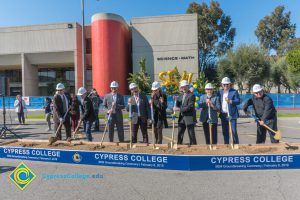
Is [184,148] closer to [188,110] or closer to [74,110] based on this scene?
[188,110]

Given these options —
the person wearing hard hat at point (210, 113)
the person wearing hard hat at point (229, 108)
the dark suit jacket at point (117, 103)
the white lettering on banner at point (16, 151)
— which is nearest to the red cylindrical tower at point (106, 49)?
the dark suit jacket at point (117, 103)

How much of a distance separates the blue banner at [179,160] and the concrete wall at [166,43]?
22693mm

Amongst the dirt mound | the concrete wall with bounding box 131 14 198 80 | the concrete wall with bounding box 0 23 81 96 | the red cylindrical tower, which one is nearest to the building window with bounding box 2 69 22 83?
the concrete wall with bounding box 0 23 81 96

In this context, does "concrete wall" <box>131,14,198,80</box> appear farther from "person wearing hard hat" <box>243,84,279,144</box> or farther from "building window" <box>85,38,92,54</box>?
"person wearing hard hat" <box>243,84,279,144</box>

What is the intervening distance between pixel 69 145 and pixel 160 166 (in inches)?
104

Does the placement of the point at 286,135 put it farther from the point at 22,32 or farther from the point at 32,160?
the point at 22,32

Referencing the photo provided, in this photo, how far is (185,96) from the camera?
227 inches

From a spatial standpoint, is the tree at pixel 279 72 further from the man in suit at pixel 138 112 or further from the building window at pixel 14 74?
the building window at pixel 14 74

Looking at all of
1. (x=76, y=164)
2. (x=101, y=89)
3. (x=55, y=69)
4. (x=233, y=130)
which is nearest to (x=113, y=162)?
(x=76, y=164)

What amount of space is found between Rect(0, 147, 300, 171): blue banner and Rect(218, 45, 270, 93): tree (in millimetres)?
25127

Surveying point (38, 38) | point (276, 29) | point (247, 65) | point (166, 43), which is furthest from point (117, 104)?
point (276, 29)

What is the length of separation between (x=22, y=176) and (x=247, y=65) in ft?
90.0

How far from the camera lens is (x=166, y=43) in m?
27.0

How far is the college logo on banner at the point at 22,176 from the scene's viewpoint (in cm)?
412
